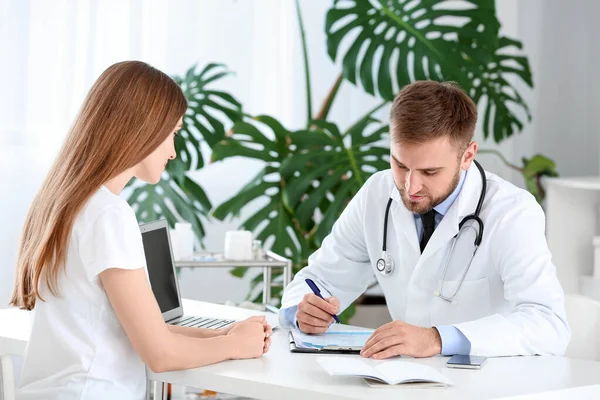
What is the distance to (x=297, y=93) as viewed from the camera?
3.93m

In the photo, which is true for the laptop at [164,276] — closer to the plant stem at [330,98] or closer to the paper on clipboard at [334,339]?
the paper on clipboard at [334,339]

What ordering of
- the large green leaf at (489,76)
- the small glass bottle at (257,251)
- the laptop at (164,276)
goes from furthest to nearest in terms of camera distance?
1. the large green leaf at (489,76)
2. the small glass bottle at (257,251)
3. the laptop at (164,276)

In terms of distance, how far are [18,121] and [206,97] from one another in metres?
0.72

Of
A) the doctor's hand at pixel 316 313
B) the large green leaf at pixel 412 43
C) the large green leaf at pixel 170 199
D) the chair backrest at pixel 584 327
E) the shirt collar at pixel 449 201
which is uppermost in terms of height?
the large green leaf at pixel 412 43

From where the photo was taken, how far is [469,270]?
204 centimetres

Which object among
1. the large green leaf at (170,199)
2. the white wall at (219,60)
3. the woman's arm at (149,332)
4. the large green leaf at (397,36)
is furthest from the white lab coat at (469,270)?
the white wall at (219,60)

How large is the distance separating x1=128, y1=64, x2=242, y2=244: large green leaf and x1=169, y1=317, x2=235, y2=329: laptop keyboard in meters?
1.12

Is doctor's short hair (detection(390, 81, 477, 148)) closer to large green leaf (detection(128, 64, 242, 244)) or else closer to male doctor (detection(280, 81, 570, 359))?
male doctor (detection(280, 81, 570, 359))

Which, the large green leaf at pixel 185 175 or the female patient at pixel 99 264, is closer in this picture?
the female patient at pixel 99 264

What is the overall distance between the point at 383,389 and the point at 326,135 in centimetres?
185

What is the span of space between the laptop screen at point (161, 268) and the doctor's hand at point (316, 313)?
398 mm

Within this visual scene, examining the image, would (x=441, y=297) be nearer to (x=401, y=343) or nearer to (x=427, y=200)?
(x=427, y=200)

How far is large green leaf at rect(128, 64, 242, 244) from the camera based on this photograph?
128 inches

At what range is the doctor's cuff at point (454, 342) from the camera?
177cm
